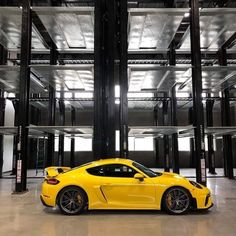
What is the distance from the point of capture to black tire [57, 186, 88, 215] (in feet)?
18.0

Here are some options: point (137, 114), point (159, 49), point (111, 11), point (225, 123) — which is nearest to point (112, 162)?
point (111, 11)

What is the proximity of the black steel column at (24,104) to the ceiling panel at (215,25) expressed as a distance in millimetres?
5847

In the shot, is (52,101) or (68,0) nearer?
(68,0)

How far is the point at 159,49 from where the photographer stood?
1106 cm

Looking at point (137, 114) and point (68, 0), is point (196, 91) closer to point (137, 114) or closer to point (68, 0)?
point (68, 0)

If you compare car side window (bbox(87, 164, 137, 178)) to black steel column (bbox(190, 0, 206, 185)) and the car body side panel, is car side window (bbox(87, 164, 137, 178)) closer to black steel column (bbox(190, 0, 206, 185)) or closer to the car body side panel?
the car body side panel

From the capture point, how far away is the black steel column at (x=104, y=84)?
7.98 m

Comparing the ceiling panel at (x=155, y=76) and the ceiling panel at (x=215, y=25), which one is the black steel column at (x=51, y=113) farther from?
the ceiling panel at (x=215, y=25)

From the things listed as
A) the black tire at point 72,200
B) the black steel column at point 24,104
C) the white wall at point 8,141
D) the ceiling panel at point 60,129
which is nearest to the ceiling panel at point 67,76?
the black steel column at point 24,104

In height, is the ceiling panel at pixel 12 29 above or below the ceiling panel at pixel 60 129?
above

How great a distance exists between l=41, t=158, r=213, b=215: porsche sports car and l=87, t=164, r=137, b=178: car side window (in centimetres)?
10

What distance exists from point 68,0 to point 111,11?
3.69 meters

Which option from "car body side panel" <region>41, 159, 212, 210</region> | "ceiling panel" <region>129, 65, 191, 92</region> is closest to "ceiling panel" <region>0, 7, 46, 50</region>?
"ceiling panel" <region>129, 65, 191, 92</region>

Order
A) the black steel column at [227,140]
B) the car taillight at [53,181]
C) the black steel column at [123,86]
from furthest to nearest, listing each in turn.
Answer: the black steel column at [227,140], the black steel column at [123,86], the car taillight at [53,181]
